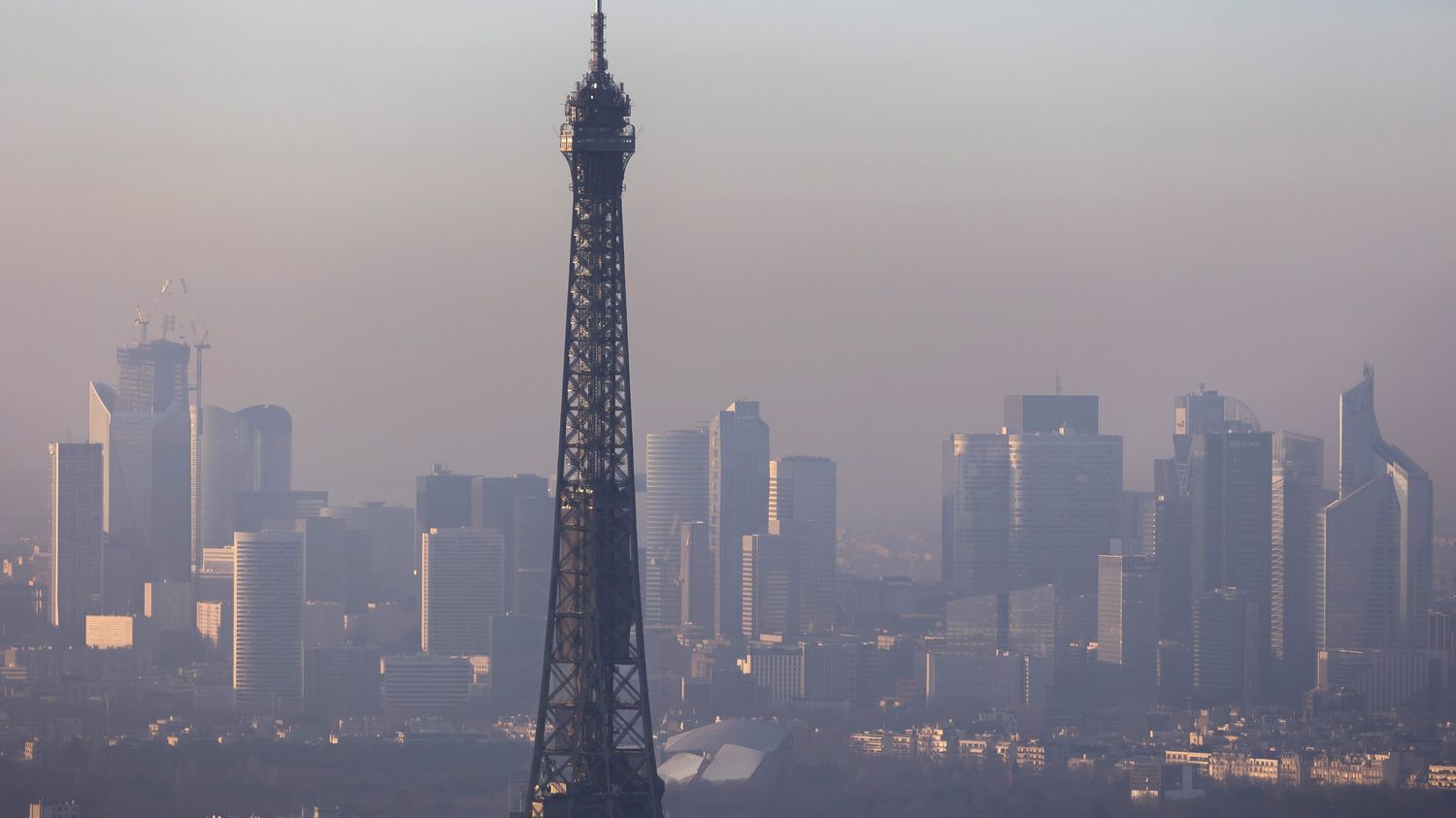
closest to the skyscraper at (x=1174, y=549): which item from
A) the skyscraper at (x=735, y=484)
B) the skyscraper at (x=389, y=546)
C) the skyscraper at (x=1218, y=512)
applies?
the skyscraper at (x=1218, y=512)

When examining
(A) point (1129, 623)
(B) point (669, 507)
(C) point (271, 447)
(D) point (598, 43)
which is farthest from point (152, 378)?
(D) point (598, 43)

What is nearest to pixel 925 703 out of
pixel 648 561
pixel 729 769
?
pixel 648 561

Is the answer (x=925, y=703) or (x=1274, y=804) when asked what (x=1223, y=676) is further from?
(x=1274, y=804)

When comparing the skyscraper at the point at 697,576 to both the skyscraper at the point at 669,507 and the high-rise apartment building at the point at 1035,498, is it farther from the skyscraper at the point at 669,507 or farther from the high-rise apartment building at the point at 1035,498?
the high-rise apartment building at the point at 1035,498

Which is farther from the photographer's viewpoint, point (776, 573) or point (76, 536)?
point (776, 573)

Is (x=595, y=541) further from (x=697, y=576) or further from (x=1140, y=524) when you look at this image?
(x=1140, y=524)
